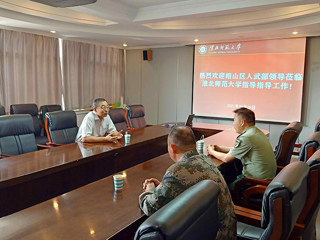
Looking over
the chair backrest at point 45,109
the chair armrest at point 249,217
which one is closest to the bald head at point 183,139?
the chair armrest at point 249,217

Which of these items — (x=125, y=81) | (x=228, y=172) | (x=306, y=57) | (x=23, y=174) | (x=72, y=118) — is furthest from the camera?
(x=125, y=81)

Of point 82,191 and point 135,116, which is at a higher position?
point 135,116

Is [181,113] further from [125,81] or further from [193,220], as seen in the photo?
[193,220]

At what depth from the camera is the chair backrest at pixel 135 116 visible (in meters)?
5.15

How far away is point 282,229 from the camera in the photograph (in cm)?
114

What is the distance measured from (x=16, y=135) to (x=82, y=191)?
196cm

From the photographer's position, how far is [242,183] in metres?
2.42

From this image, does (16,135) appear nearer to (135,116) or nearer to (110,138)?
(110,138)

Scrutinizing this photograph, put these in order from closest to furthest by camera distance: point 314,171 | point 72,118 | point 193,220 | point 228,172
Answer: point 193,220 → point 314,171 → point 228,172 → point 72,118

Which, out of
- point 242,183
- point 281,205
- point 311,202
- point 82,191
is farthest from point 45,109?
point 281,205

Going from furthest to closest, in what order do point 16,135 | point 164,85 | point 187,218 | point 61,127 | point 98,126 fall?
point 164,85 < point 61,127 < point 98,126 < point 16,135 < point 187,218

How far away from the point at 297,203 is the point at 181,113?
18.5 ft

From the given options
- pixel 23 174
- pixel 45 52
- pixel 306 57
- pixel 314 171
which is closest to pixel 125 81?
pixel 45 52

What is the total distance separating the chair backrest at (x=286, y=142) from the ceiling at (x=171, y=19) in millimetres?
1589
